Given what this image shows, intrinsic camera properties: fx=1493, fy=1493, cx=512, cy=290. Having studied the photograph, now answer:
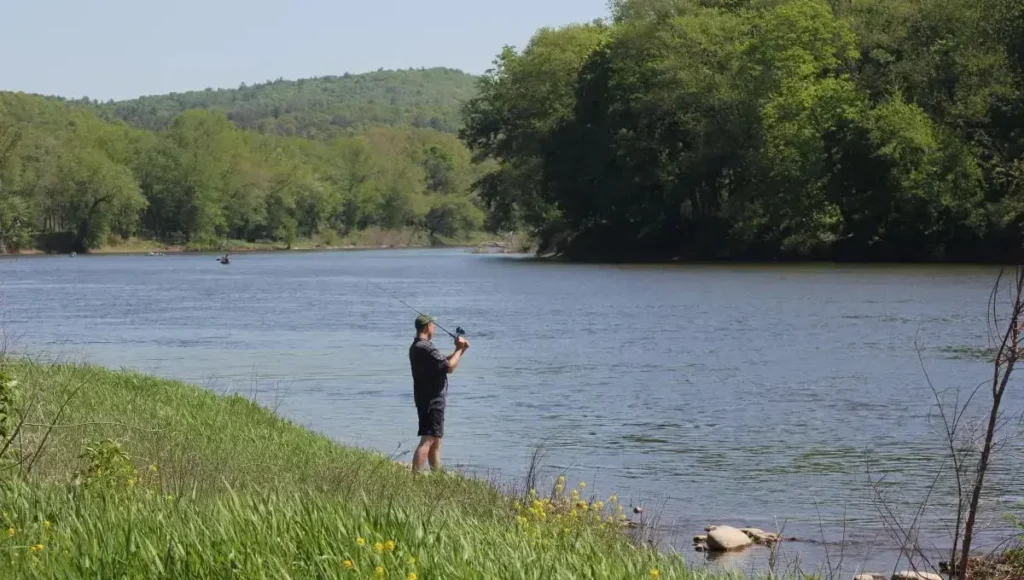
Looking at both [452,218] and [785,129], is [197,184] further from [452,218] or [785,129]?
[785,129]

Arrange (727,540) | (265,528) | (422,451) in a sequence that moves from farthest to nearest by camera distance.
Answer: (422,451) < (727,540) < (265,528)

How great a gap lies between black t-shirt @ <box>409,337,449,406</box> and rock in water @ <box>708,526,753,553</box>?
2.89 metres

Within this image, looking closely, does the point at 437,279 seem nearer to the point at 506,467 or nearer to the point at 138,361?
the point at 138,361

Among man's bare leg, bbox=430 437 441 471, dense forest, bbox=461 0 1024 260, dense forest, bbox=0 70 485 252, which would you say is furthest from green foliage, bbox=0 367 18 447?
dense forest, bbox=0 70 485 252

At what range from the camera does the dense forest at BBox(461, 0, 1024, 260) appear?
64.0 metres

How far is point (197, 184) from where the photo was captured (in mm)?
136500

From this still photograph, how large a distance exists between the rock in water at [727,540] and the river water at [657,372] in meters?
0.17

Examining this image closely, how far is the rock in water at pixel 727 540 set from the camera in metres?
12.9

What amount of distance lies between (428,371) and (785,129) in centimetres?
5853

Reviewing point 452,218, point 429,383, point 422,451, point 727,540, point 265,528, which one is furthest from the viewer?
point 452,218

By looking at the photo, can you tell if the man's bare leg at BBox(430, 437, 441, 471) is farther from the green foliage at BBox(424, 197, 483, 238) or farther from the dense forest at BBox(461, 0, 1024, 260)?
the green foliage at BBox(424, 197, 483, 238)

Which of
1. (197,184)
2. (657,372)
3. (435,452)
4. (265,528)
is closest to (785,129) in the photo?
(657,372)

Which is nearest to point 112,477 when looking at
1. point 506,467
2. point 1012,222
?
point 506,467

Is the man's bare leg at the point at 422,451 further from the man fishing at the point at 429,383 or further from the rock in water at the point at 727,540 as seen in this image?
the rock in water at the point at 727,540
